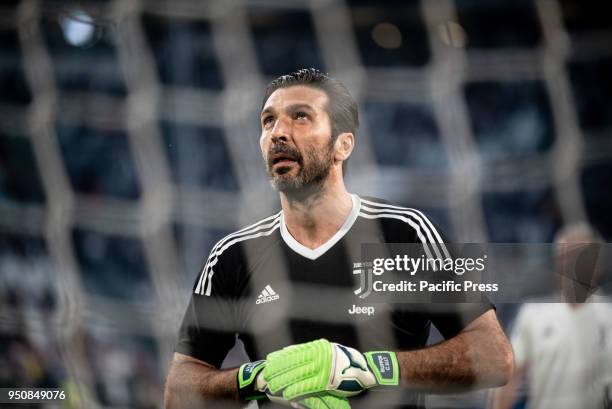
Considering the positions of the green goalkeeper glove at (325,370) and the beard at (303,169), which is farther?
the beard at (303,169)

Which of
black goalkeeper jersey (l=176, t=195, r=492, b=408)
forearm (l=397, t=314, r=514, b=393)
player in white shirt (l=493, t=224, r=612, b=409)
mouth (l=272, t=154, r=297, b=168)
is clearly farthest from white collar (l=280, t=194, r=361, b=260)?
player in white shirt (l=493, t=224, r=612, b=409)

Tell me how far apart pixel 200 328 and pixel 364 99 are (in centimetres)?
54

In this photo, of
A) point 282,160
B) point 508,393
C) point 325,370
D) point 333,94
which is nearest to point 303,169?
point 282,160

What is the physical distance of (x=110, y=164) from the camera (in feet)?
5.88

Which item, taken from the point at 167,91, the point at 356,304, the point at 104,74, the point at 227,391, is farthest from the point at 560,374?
the point at 104,74

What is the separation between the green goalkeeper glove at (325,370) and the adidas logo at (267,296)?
4.3 inches

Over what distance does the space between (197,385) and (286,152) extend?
18.3 inches

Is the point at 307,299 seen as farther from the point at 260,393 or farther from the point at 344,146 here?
the point at 344,146

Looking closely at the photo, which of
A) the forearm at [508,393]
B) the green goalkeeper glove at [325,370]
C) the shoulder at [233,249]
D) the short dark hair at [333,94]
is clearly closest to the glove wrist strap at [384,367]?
the green goalkeeper glove at [325,370]

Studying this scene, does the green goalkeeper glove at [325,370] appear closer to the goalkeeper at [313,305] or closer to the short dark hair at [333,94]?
the goalkeeper at [313,305]

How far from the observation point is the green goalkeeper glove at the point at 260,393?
156 cm

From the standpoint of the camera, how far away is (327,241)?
66.2 inches

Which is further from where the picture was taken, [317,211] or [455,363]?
[317,211]

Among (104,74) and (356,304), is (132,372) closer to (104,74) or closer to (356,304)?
(356,304)
